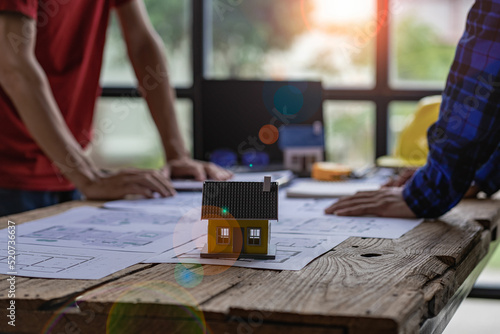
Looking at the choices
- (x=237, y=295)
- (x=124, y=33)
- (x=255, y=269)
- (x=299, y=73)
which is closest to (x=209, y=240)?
(x=255, y=269)

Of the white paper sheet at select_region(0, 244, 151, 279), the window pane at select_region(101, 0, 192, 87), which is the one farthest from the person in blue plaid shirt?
the window pane at select_region(101, 0, 192, 87)

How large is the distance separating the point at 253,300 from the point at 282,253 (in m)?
0.25

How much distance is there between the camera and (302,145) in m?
2.30

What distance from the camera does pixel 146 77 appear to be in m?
2.11

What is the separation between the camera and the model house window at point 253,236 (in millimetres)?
900

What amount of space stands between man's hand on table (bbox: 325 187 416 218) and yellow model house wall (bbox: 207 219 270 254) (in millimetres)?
478

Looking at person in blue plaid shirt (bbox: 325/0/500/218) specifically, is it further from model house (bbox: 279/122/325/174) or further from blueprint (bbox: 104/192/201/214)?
model house (bbox: 279/122/325/174)

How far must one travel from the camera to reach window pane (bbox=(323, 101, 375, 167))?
3102mm

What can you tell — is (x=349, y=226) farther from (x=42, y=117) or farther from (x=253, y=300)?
(x=42, y=117)

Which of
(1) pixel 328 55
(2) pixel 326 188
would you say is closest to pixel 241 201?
(2) pixel 326 188

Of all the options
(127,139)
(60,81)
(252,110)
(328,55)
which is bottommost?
(127,139)

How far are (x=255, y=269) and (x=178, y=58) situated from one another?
8.61 feet

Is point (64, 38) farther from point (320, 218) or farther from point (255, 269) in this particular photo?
point (255, 269)

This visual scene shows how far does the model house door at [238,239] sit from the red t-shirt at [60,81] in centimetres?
103
